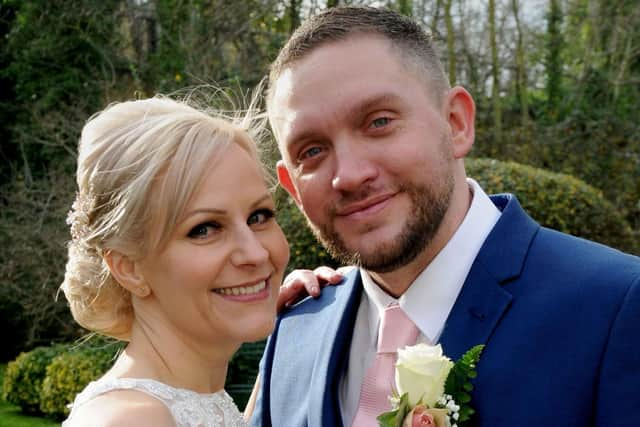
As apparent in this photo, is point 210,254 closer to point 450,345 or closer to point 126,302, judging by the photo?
point 126,302

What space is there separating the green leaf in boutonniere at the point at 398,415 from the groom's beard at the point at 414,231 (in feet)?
1.72

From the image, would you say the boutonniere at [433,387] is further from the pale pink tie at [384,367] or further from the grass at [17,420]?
the grass at [17,420]

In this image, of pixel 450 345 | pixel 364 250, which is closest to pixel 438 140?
pixel 364 250

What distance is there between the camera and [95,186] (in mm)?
2551

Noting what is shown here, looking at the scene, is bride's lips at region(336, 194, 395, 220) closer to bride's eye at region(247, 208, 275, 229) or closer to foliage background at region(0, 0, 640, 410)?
bride's eye at region(247, 208, 275, 229)

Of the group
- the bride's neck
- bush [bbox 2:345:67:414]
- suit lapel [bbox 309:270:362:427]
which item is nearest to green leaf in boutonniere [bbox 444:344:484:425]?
suit lapel [bbox 309:270:362:427]

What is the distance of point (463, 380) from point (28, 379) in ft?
25.6

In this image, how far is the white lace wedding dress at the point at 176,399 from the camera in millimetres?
2453

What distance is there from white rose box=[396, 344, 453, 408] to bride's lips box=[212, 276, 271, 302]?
0.55 meters

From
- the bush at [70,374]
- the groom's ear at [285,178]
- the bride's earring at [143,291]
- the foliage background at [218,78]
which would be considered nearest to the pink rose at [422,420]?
the bride's earring at [143,291]

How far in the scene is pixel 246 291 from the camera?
2.58m

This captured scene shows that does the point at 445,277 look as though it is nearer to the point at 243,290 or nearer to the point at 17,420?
the point at 243,290

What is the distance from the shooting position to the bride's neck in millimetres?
2598

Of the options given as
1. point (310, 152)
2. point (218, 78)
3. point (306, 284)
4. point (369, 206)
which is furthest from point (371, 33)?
point (218, 78)
